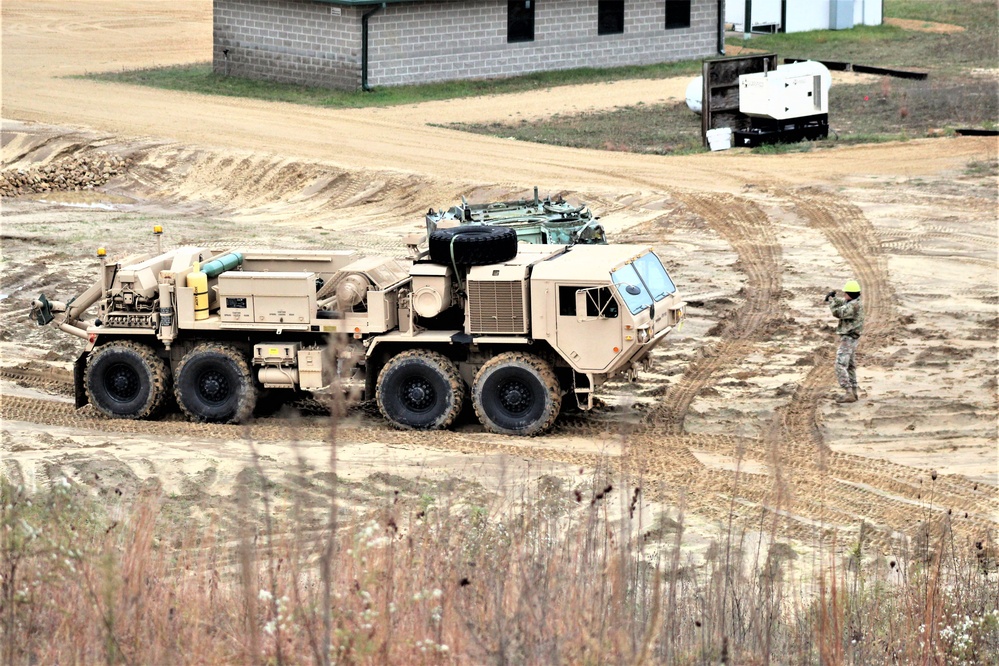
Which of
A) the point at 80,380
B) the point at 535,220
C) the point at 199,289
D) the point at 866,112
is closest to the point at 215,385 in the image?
the point at 199,289

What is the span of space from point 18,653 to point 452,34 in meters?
32.1

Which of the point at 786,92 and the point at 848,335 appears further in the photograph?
the point at 786,92

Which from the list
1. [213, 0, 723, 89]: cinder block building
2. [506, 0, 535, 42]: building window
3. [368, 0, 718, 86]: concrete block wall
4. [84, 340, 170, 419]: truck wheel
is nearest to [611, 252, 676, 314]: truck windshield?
[84, 340, 170, 419]: truck wheel

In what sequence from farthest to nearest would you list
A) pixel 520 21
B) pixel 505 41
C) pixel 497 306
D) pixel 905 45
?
1. pixel 905 45
2. pixel 520 21
3. pixel 505 41
4. pixel 497 306

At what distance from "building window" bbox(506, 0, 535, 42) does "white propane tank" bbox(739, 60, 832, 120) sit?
958cm

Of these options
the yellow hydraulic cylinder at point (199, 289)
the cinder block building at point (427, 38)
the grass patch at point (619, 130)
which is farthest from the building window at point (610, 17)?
the yellow hydraulic cylinder at point (199, 289)

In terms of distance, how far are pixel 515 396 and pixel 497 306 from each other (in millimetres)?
956

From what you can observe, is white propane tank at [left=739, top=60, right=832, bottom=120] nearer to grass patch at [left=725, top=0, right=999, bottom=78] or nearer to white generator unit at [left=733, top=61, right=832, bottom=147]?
white generator unit at [left=733, top=61, right=832, bottom=147]

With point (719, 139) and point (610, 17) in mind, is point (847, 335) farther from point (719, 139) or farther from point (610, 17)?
point (610, 17)

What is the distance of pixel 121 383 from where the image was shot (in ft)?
54.8

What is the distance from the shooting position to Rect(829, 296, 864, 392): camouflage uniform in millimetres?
16750

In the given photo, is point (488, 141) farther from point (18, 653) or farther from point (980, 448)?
point (18, 653)

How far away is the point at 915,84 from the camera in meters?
38.4

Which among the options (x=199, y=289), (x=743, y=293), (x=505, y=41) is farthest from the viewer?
(x=505, y=41)
